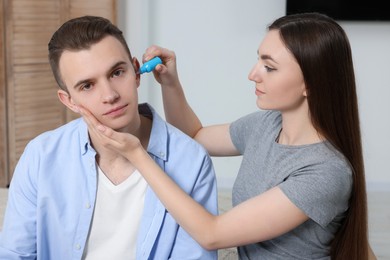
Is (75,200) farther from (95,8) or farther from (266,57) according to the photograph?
(95,8)

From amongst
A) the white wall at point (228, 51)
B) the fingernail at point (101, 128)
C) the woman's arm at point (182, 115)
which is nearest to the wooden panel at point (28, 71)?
the white wall at point (228, 51)

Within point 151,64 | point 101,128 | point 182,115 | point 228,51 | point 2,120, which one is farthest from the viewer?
point 228,51

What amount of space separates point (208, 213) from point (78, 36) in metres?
0.50

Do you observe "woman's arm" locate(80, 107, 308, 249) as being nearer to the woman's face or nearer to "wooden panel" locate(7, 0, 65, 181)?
the woman's face

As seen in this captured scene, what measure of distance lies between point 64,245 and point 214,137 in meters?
0.55

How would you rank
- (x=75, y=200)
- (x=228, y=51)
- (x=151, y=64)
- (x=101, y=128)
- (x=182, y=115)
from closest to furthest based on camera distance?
(x=101, y=128) < (x=75, y=200) < (x=151, y=64) < (x=182, y=115) < (x=228, y=51)

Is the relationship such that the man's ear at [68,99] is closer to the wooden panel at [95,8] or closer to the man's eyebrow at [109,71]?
the man's eyebrow at [109,71]

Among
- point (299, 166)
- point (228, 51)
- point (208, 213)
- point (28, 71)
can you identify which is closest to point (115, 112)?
point (208, 213)

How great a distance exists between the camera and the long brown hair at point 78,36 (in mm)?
1415

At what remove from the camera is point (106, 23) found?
148cm

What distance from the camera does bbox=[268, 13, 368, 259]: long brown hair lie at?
4.54 ft

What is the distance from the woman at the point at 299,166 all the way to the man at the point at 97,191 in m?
0.10

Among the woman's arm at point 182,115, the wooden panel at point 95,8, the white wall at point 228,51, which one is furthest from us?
the white wall at point 228,51

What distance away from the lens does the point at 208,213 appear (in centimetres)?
140
